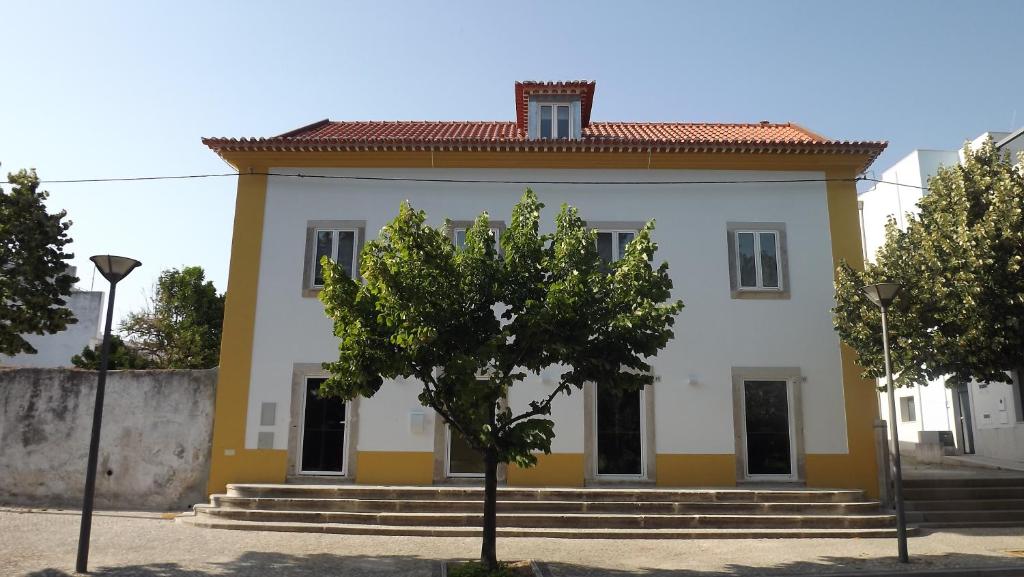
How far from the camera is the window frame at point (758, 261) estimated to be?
1366 centimetres

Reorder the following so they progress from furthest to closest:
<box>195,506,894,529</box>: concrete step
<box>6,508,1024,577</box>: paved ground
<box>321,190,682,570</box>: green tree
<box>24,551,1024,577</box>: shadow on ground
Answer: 1. <box>195,506,894,529</box>: concrete step
2. <box>6,508,1024,577</box>: paved ground
3. <box>24,551,1024,577</box>: shadow on ground
4. <box>321,190,682,570</box>: green tree

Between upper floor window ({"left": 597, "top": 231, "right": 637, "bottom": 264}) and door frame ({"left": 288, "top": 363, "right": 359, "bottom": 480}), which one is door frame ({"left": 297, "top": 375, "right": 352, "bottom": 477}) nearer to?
door frame ({"left": 288, "top": 363, "right": 359, "bottom": 480})

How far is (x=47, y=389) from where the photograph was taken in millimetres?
13398

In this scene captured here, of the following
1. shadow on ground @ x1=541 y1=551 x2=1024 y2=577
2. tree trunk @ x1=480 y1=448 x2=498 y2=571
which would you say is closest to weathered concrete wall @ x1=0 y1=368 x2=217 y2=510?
tree trunk @ x1=480 y1=448 x2=498 y2=571

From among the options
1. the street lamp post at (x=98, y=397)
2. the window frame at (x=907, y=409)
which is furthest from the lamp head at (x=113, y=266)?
the window frame at (x=907, y=409)

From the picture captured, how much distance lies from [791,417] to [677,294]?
10.2 feet

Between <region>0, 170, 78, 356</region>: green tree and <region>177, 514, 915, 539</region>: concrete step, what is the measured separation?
4358mm

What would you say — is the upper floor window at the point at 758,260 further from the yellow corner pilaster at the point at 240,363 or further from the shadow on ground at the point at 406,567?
the yellow corner pilaster at the point at 240,363

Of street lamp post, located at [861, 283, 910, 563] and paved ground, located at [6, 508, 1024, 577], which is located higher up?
street lamp post, located at [861, 283, 910, 563]

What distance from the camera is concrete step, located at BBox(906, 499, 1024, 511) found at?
40.1 feet

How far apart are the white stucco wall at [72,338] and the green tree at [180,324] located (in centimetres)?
398

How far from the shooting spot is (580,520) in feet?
37.5

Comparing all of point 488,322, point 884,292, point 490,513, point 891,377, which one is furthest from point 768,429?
point 488,322

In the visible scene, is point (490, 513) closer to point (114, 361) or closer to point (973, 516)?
point (973, 516)
